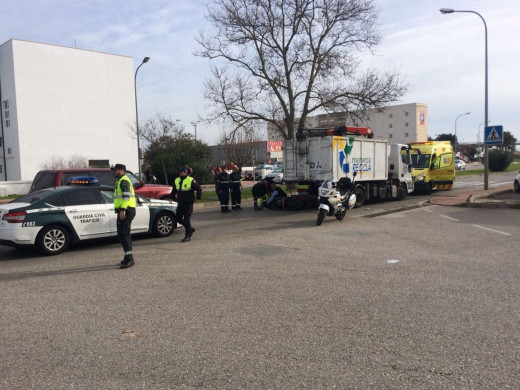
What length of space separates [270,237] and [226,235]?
1.21m

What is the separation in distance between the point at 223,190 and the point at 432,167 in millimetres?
12627

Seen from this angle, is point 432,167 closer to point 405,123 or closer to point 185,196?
point 185,196

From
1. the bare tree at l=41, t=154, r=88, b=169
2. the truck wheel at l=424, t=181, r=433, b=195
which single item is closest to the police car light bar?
the truck wheel at l=424, t=181, r=433, b=195

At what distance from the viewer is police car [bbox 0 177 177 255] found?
8023 millimetres

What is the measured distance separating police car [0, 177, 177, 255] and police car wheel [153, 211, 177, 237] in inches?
11.4

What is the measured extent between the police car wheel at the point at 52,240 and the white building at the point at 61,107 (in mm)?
37453

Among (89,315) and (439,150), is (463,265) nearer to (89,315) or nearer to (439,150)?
(89,315)

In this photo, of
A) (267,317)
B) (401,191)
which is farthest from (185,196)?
(401,191)

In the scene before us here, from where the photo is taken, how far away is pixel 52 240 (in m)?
8.34

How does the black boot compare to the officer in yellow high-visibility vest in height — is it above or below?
below

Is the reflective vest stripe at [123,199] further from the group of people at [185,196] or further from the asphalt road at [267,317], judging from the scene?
the asphalt road at [267,317]

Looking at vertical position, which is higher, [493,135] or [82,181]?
[493,135]

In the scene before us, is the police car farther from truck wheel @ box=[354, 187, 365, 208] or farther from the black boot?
truck wheel @ box=[354, 187, 365, 208]

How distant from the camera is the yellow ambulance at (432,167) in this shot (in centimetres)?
2195
